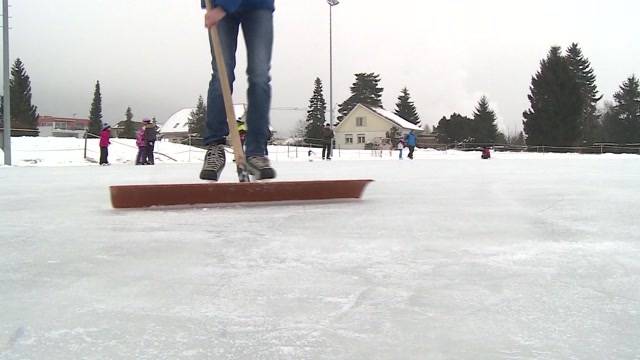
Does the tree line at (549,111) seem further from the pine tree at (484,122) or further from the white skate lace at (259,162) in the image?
the white skate lace at (259,162)

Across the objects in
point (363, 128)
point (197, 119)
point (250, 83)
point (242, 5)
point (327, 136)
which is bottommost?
point (250, 83)

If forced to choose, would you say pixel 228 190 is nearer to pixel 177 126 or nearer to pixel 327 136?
pixel 327 136

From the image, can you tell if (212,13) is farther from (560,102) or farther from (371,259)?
(560,102)

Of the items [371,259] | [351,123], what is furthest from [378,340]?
[351,123]

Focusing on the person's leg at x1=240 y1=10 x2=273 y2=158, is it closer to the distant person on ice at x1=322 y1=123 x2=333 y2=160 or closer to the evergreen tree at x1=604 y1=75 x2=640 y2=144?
the distant person on ice at x1=322 y1=123 x2=333 y2=160

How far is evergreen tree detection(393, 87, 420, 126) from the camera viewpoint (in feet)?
305

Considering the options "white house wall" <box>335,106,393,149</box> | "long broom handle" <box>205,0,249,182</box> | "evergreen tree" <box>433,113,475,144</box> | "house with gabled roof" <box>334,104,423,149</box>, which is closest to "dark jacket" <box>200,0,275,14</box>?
"long broom handle" <box>205,0,249,182</box>

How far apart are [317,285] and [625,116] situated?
6739 cm

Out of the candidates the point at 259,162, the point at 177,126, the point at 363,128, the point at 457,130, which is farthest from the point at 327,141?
the point at 177,126

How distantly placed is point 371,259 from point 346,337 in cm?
64

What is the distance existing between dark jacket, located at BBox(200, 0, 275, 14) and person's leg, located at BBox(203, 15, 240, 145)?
0.49 ft

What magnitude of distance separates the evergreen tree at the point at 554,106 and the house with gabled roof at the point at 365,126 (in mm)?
17142

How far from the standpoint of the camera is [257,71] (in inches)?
142

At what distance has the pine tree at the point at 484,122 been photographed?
7144 cm
